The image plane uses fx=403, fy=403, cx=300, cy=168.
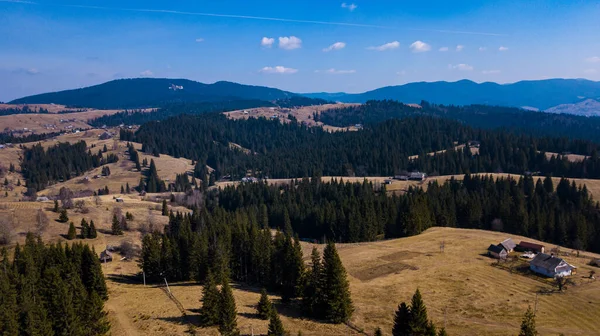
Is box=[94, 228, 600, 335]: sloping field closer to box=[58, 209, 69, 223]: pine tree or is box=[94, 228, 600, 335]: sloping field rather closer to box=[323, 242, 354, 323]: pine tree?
box=[323, 242, 354, 323]: pine tree

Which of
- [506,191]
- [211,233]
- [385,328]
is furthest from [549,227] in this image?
[211,233]

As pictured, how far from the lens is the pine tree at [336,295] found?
53562mm

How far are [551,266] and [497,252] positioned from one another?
1249cm

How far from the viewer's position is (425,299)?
61.8 meters

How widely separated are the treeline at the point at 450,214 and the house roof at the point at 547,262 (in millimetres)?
39752

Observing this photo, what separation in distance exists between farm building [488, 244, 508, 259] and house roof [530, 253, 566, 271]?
658cm

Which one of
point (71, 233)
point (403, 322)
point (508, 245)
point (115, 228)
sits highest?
point (403, 322)

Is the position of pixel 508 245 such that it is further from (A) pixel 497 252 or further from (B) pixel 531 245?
(B) pixel 531 245

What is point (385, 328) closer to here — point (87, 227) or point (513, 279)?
point (513, 279)

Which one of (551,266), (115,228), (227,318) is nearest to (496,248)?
(551,266)

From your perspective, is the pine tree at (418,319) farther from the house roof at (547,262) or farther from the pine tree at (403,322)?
the house roof at (547,262)

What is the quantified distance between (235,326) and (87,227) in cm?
7377

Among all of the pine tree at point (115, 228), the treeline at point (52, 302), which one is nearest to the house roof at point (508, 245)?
the treeline at point (52, 302)

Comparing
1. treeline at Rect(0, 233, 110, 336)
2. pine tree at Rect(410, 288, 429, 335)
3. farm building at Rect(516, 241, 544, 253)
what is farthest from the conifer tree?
farm building at Rect(516, 241, 544, 253)
